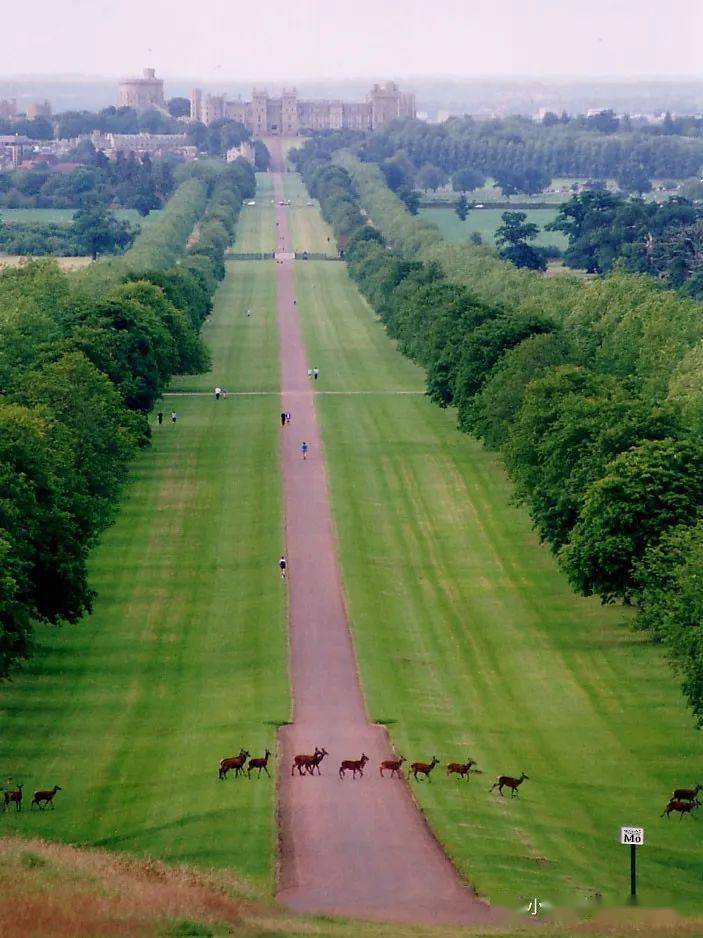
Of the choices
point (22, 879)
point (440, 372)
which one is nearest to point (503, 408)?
point (440, 372)

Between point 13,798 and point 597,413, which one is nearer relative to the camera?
point 13,798

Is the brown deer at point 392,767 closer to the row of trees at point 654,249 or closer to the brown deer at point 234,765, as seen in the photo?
the brown deer at point 234,765

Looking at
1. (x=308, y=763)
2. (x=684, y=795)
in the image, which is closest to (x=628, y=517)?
(x=684, y=795)

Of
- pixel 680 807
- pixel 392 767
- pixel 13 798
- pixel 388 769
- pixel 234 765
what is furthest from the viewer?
pixel 234 765

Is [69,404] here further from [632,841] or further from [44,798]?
[632,841]

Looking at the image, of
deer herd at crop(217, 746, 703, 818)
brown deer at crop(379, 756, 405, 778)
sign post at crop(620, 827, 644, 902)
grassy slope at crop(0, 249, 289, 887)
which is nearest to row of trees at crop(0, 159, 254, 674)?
grassy slope at crop(0, 249, 289, 887)

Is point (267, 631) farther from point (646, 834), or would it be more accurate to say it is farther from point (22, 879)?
point (22, 879)
